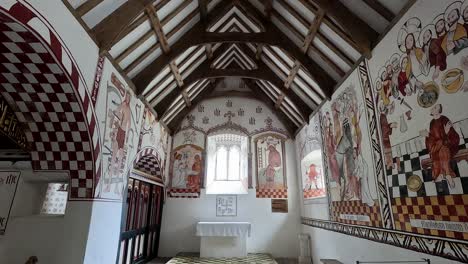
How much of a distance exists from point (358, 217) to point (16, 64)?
4.48 meters

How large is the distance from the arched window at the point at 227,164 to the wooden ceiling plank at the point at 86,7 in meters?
4.65

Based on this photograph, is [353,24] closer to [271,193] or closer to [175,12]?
[175,12]

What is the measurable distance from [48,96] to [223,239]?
4.39 m

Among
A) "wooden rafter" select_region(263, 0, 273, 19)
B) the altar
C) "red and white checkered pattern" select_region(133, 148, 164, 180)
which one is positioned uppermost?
"wooden rafter" select_region(263, 0, 273, 19)

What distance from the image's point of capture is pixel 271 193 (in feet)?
21.8

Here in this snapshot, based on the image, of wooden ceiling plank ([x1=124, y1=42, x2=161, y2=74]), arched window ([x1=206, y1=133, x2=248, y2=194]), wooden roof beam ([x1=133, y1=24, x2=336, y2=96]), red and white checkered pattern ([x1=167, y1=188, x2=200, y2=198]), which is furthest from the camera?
arched window ([x1=206, y1=133, x2=248, y2=194])

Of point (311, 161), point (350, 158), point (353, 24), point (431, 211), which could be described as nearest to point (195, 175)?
point (311, 161)

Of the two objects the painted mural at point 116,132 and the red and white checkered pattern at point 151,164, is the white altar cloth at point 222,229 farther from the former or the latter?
the painted mural at point 116,132

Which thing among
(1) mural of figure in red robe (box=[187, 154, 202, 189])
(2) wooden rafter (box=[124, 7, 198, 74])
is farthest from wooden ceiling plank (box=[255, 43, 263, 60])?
(1) mural of figure in red robe (box=[187, 154, 202, 189])

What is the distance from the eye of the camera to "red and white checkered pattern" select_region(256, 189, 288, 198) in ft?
21.8

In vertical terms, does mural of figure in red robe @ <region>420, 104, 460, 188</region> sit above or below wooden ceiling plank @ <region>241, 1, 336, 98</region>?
below

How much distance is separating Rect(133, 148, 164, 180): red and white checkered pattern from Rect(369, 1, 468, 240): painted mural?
4359 millimetres

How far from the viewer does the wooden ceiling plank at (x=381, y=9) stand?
2.81 meters

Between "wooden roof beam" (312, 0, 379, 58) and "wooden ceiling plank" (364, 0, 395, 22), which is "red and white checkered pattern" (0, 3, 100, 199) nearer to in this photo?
"wooden roof beam" (312, 0, 379, 58)
